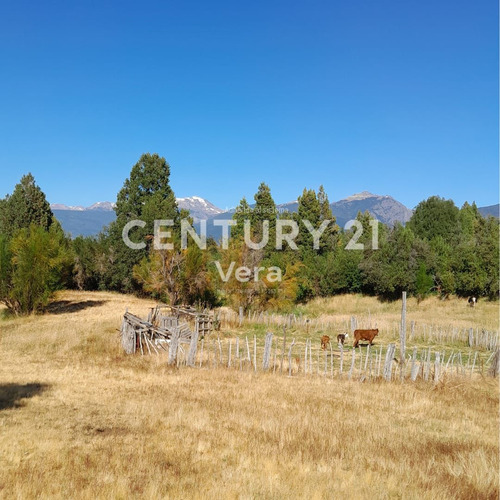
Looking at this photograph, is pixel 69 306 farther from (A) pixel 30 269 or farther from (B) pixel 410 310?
(B) pixel 410 310

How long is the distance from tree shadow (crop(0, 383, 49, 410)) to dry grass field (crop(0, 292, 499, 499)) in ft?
0.17

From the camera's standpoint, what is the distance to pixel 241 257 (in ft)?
108

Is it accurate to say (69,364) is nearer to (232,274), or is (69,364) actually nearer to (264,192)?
(232,274)

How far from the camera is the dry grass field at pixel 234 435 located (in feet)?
21.2

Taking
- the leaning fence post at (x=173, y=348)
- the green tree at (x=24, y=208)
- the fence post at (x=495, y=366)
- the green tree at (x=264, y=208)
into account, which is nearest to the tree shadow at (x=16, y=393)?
the leaning fence post at (x=173, y=348)

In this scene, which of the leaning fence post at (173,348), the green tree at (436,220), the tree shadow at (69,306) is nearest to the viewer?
the leaning fence post at (173,348)

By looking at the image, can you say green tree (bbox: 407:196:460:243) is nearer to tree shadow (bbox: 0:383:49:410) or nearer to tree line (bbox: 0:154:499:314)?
tree line (bbox: 0:154:499:314)

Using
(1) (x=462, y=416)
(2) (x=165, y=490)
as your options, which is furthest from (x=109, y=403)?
(1) (x=462, y=416)

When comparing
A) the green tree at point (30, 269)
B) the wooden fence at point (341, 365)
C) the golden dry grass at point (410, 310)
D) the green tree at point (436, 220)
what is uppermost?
the green tree at point (436, 220)

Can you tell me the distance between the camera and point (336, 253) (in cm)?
5088

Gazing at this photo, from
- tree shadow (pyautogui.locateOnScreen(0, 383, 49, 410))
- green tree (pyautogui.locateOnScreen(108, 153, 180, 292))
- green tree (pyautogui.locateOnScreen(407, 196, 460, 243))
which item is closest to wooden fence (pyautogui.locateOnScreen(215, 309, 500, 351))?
tree shadow (pyautogui.locateOnScreen(0, 383, 49, 410))

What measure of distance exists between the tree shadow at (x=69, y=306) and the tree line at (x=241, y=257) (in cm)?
202

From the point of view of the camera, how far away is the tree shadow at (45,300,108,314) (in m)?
33.8

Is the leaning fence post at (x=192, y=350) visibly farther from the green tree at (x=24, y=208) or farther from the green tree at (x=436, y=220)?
the green tree at (x=436, y=220)
